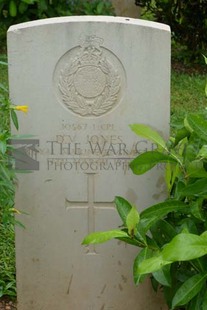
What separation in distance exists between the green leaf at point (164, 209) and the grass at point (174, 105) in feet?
3.99

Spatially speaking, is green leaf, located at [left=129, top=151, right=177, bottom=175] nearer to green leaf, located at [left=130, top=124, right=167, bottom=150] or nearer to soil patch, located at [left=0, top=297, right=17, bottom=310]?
green leaf, located at [left=130, top=124, right=167, bottom=150]

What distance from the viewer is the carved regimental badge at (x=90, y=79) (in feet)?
12.0

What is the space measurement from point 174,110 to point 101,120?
11.4ft

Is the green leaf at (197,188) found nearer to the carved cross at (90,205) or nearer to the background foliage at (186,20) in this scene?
the carved cross at (90,205)

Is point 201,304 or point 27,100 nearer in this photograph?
point 201,304

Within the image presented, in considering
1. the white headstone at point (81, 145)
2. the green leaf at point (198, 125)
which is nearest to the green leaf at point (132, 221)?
the green leaf at point (198, 125)

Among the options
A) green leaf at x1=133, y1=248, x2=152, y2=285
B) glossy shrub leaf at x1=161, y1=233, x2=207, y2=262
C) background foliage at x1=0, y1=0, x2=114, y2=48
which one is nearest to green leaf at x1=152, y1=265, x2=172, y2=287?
green leaf at x1=133, y1=248, x2=152, y2=285

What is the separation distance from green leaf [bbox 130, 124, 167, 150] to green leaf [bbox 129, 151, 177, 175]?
0.14 meters

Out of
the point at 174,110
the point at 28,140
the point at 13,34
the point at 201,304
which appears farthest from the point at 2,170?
the point at 174,110

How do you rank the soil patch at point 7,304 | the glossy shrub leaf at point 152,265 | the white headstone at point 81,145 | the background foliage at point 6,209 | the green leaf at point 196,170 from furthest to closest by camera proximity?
1. the soil patch at point 7,304
2. the white headstone at point 81,145
3. the background foliage at point 6,209
4. the green leaf at point 196,170
5. the glossy shrub leaf at point 152,265

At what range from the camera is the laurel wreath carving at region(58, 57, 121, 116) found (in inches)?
144

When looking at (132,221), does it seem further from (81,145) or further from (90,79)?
(90,79)

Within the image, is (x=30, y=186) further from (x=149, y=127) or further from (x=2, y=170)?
(x=149, y=127)

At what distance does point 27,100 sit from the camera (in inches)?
145
